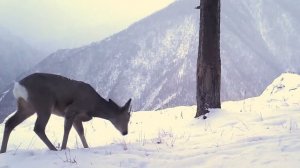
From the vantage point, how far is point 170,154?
26.3ft

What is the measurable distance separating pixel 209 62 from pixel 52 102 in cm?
450

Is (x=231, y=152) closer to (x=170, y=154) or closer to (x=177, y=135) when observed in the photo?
(x=170, y=154)

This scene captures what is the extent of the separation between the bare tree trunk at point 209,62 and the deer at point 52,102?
120 inches

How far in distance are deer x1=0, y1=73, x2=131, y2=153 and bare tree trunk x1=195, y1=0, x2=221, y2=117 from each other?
9.96ft

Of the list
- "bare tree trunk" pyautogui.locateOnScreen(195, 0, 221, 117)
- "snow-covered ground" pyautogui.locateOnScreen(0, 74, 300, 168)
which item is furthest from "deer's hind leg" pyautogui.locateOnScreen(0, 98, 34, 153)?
"bare tree trunk" pyautogui.locateOnScreen(195, 0, 221, 117)

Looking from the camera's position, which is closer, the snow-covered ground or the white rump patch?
the snow-covered ground

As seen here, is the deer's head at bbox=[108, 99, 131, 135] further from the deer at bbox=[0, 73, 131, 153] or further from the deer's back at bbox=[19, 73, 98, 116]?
the deer's back at bbox=[19, 73, 98, 116]

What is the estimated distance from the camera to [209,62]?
1209cm

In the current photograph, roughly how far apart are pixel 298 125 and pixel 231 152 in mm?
2806

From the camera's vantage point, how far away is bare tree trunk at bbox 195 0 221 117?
39.6 ft

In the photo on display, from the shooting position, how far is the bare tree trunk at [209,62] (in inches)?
475

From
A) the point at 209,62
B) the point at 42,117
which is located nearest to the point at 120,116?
the point at 42,117

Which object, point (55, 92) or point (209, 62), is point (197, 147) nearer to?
point (55, 92)

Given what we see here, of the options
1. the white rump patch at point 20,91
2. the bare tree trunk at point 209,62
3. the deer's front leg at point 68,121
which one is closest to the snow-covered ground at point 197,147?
the deer's front leg at point 68,121
